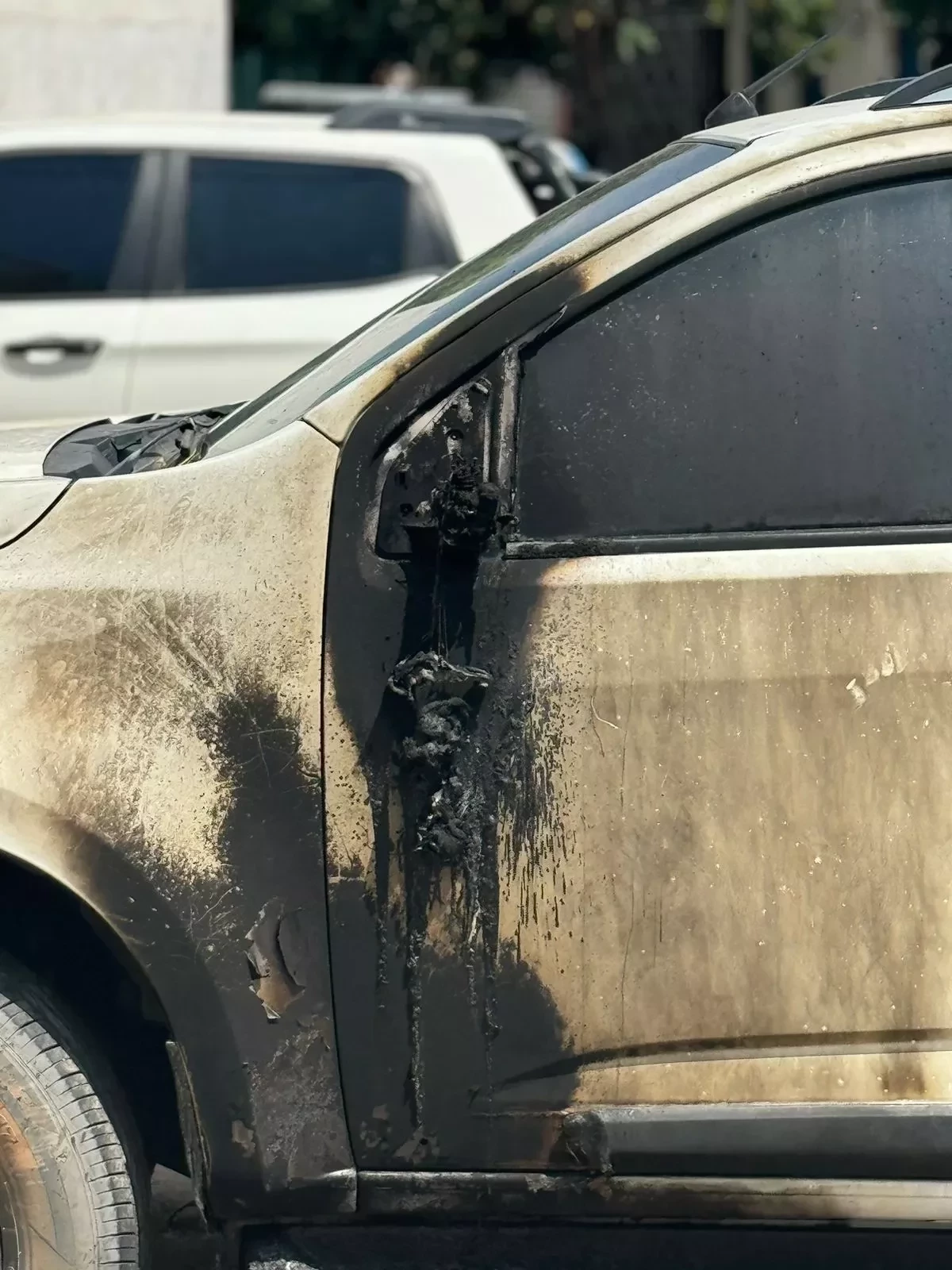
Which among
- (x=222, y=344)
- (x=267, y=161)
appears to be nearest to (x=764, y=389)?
(x=222, y=344)

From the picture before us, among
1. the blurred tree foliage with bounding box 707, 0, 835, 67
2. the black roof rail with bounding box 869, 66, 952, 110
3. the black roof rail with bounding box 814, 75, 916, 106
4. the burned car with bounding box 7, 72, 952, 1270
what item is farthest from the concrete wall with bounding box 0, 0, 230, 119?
the burned car with bounding box 7, 72, 952, 1270

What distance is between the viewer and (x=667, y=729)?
2.29 metres

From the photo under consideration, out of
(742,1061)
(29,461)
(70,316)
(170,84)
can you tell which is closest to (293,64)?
(170,84)

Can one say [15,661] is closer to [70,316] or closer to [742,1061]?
[742,1061]

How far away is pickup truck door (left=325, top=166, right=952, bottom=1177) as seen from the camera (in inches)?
90.1

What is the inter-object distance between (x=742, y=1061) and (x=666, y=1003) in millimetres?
141

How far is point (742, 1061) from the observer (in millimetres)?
2336

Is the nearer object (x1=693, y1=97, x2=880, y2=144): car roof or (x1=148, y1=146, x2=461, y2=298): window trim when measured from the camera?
(x1=693, y1=97, x2=880, y2=144): car roof

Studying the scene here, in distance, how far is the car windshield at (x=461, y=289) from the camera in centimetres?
247

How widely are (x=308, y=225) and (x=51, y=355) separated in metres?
1.05

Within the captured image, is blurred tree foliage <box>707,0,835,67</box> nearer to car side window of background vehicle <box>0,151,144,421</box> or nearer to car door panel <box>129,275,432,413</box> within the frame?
car door panel <box>129,275,432,413</box>

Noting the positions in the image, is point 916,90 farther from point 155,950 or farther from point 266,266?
point 266,266

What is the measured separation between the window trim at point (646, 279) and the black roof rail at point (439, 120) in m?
4.23

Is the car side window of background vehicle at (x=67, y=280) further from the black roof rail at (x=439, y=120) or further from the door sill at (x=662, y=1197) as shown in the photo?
the door sill at (x=662, y=1197)
